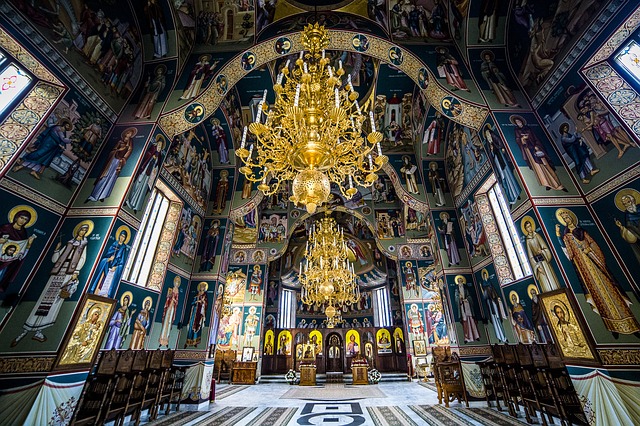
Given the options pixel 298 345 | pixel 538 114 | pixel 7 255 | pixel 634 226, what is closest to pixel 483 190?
pixel 538 114

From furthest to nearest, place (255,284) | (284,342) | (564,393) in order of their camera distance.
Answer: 1. (284,342)
2. (255,284)
3. (564,393)

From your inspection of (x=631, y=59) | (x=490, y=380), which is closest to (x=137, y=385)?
(x=490, y=380)

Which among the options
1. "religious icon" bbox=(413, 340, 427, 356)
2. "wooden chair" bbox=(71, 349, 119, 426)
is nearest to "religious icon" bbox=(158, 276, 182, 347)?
"wooden chair" bbox=(71, 349, 119, 426)

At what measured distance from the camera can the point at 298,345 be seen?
17.4m

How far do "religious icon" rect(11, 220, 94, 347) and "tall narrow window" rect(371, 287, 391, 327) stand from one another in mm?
17817

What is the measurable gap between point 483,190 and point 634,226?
154 inches

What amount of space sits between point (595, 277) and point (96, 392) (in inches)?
343

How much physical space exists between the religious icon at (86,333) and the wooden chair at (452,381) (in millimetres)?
8422

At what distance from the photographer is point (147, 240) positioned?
24.5 ft

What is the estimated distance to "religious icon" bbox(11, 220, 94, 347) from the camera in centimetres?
409

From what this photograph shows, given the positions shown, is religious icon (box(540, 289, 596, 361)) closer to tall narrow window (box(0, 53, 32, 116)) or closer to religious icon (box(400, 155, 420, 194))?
religious icon (box(400, 155, 420, 194))

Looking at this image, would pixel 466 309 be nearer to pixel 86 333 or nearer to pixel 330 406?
pixel 330 406

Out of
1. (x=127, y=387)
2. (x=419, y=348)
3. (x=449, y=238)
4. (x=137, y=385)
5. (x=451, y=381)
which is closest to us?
(x=127, y=387)

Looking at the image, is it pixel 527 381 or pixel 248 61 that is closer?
pixel 527 381
